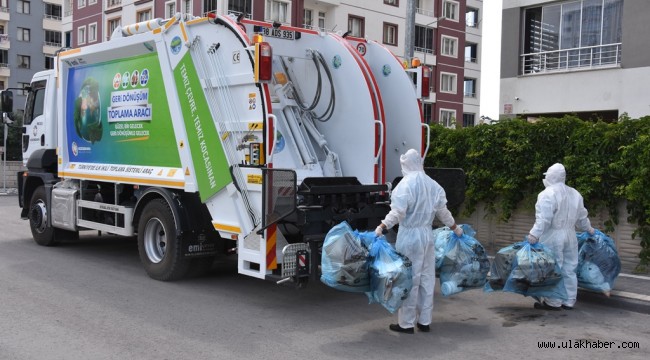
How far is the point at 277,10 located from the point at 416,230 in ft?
98.8

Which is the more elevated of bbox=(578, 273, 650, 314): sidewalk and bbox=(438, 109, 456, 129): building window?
bbox=(438, 109, 456, 129): building window

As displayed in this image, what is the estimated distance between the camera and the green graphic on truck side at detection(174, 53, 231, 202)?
680 centimetres

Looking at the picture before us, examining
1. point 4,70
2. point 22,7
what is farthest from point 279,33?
point 22,7

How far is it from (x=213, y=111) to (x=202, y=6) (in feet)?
87.3

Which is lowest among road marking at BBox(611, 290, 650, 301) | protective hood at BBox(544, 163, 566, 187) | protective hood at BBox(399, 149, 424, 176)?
road marking at BBox(611, 290, 650, 301)

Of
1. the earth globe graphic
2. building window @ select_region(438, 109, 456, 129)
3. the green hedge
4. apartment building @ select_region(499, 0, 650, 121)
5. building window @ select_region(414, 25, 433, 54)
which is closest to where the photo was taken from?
the green hedge

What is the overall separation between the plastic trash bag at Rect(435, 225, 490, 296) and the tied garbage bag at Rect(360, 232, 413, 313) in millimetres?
769

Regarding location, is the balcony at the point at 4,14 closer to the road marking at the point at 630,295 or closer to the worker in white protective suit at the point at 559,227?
the worker in white protective suit at the point at 559,227

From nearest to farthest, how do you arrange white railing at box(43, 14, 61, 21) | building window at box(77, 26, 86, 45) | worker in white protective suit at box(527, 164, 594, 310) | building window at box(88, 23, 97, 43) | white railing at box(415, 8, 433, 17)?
worker in white protective suit at box(527, 164, 594, 310)
building window at box(88, 23, 97, 43)
building window at box(77, 26, 86, 45)
white railing at box(415, 8, 433, 17)
white railing at box(43, 14, 61, 21)

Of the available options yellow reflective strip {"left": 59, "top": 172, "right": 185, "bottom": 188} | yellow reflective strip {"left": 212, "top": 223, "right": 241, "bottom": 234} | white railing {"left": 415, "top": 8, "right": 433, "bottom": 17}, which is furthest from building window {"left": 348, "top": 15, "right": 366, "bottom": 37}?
yellow reflective strip {"left": 212, "top": 223, "right": 241, "bottom": 234}

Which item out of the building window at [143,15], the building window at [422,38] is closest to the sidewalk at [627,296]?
the building window at [143,15]

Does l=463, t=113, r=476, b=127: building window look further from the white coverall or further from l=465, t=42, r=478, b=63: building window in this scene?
the white coverall

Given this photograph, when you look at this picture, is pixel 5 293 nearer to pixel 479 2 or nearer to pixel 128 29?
pixel 128 29

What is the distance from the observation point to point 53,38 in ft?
179
